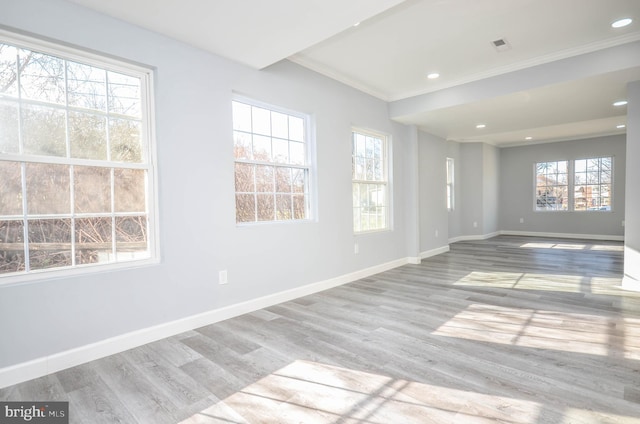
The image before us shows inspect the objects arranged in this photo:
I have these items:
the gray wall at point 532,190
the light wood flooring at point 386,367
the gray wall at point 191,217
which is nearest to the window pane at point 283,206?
the gray wall at point 191,217

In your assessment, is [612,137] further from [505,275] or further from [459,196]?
[505,275]

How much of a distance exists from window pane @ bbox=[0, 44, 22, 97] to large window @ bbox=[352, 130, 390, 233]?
142 inches

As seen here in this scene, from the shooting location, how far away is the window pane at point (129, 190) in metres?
2.54

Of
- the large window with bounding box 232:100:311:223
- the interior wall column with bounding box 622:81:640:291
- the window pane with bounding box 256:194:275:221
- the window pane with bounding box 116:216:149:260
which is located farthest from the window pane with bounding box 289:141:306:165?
the interior wall column with bounding box 622:81:640:291

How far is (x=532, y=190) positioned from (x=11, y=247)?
35.2 feet

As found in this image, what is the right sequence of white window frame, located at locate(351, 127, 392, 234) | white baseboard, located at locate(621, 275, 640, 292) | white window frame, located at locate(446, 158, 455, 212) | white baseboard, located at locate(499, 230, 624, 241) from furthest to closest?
1. white window frame, located at locate(446, 158, 455, 212)
2. white baseboard, located at locate(499, 230, 624, 241)
3. white window frame, located at locate(351, 127, 392, 234)
4. white baseboard, located at locate(621, 275, 640, 292)

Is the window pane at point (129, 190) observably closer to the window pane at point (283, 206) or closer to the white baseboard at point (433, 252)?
the window pane at point (283, 206)

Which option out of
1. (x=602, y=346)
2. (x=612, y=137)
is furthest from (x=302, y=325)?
(x=612, y=137)

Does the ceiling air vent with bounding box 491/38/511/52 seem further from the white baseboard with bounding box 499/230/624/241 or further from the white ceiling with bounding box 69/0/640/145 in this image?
the white baseboard with bounding box 499/230/624/241

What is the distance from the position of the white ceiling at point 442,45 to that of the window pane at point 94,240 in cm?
156

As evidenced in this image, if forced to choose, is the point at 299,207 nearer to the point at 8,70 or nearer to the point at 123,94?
the point at 123,94

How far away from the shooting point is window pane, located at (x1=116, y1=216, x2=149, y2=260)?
2545 millimetres

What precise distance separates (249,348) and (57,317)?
1.31m

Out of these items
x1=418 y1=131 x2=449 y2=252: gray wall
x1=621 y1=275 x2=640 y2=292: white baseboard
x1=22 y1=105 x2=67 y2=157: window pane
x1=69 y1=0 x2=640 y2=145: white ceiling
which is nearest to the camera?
x1=22 y1=105 x2=67 y2=157: window pane
